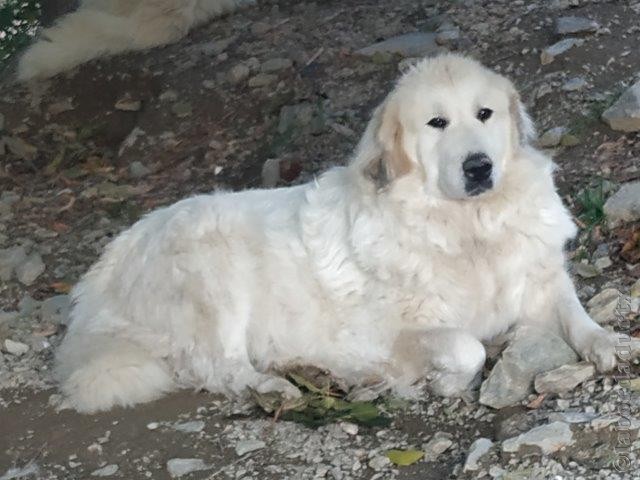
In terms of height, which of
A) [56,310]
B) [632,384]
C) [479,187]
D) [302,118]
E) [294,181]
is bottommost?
[294,181]

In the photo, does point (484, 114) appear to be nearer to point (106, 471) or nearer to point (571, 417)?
point (571, 417)

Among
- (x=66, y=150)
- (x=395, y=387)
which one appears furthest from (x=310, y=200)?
(x=66, y=150)

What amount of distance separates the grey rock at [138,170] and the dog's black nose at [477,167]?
389 centimetres

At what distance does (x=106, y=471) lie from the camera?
4.29m

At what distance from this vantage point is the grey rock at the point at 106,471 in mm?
4266

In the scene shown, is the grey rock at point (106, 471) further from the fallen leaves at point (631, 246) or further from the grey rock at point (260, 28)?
the grey rock at point (260, 28)

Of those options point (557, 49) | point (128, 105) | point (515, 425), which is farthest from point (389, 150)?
point (128, 105)

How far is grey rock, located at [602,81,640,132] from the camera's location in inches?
241

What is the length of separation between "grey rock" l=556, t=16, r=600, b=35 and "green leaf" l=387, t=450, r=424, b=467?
3972 mm

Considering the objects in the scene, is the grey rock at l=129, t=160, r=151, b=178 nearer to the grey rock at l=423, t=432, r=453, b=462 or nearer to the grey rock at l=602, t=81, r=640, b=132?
the grey rock at l=602, t=81, r=640, b=132

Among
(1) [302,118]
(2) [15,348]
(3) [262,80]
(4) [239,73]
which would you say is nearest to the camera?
(2) [15,348]

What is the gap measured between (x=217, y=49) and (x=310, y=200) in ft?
13.2

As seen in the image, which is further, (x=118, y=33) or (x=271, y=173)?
(x=118, y=33)

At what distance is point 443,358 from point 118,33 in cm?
556
